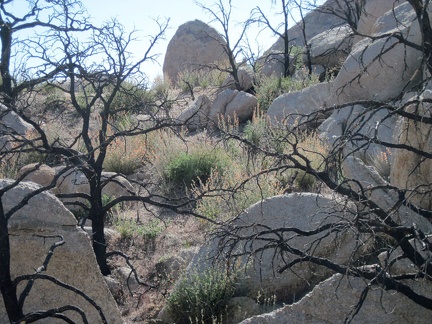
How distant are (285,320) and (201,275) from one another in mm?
2313

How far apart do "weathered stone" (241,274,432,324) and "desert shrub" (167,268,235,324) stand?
1.73 meters

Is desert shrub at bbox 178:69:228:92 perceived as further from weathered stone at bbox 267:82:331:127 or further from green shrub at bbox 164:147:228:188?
green shrub at bbox 164:147:228:188

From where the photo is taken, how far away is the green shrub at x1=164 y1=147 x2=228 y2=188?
1376cm

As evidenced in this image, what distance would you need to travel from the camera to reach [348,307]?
21.0 feet

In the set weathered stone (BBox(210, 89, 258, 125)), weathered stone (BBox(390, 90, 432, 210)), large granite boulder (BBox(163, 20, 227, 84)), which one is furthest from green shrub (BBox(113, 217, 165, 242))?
large granite boulder (BBox(163, 20, 227, 84))

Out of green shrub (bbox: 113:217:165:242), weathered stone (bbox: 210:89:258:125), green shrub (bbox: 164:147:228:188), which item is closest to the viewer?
green shrub (bbox: 113:217:165:242)

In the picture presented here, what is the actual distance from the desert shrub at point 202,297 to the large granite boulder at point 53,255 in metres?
1.40

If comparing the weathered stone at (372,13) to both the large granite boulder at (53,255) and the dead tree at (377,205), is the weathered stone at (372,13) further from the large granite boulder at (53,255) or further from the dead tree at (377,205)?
the large granite boulder at (53,255)

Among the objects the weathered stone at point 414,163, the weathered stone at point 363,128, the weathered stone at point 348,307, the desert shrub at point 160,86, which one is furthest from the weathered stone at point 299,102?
the weathered stone at point 348,307

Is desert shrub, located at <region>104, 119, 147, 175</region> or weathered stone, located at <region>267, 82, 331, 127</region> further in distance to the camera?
weathered stone, located at <region>267, 82, 331, 127</region>

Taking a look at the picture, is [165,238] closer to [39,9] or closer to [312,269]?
[312,269]

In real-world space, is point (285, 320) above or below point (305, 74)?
below

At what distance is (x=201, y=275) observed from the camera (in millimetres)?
8680

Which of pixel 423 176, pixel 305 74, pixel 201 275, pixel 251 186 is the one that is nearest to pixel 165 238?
pixel 251 186
